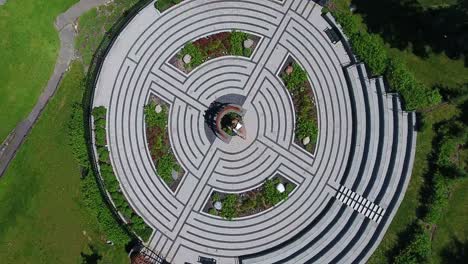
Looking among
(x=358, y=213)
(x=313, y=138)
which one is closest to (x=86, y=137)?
(x=313, y=138)

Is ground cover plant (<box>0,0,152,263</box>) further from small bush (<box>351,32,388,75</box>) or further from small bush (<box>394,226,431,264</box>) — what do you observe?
small bush (<box>394,226,431,264</box>)

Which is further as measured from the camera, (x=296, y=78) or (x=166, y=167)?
(x=166, y=167)

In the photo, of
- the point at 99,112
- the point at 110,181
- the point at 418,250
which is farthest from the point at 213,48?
the point at 418,250

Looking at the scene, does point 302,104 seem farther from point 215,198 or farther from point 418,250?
point 418,250

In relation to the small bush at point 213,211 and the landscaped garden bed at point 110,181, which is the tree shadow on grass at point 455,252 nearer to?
the small bush at point 213,211

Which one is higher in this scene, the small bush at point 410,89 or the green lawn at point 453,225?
the small bush at point 410,89

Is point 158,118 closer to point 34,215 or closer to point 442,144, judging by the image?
point 34,215

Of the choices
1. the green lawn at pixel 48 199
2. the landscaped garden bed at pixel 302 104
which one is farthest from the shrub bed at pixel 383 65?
the green lawn at pixel 48 199
